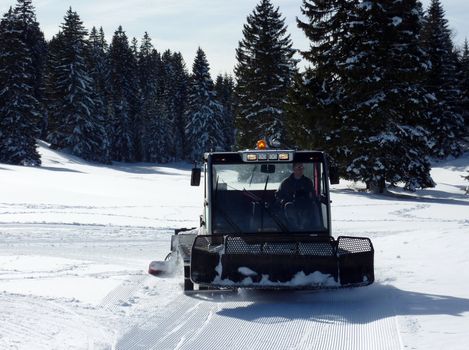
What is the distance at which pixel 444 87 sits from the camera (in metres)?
52.4

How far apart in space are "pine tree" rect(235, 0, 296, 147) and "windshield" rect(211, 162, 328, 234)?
3407 cm

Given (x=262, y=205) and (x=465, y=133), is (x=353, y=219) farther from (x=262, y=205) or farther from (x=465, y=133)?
(x=465, y=133)

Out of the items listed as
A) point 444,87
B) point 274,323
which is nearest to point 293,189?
point 274,323

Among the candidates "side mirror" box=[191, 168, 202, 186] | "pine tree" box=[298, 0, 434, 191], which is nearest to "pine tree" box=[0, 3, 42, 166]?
"pine tree" box=[298, 0, 434, 191]

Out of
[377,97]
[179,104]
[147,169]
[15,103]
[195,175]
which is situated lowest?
[147,169]

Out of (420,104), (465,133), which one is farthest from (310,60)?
(465,133)

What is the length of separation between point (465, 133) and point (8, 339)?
5719cm

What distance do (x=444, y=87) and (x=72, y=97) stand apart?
3385 cm

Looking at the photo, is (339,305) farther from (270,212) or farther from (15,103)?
(15,103)

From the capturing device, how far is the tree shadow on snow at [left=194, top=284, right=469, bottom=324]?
693 centimetres

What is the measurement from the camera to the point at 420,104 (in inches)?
1125

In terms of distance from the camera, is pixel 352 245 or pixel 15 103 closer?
pixel 352 245

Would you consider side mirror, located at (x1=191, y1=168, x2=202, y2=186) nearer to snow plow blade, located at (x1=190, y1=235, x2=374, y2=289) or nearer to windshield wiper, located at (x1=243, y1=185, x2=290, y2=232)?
windshield wiper, located at (x1=243, y1=185, x2=290, y2=232)

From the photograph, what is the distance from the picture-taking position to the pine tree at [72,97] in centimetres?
5591
